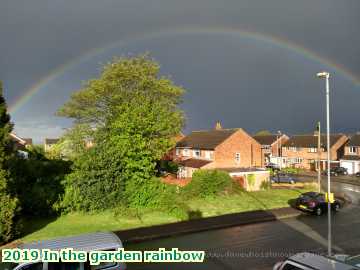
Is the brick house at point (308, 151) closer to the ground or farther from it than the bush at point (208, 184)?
farther from it

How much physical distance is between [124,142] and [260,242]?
40.9 feet

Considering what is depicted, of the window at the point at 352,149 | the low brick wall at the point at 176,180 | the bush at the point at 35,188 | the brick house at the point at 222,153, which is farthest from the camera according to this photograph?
the window at the point at 352,149

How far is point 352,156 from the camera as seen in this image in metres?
64.9

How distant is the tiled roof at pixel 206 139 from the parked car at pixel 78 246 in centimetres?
3981

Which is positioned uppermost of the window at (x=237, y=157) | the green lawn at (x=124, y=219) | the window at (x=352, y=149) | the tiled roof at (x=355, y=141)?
the tiled roof at (x=355, y=141)

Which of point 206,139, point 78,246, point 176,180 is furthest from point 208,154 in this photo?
point 78,246

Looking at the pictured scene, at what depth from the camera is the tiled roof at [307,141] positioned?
72494 millimetres

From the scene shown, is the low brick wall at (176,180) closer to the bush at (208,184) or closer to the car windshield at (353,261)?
the bush at (208,184)

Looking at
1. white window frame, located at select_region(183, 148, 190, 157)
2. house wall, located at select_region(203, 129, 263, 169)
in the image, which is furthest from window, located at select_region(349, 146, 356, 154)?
white window frame, located at select_region(183, 148, 190, 157)

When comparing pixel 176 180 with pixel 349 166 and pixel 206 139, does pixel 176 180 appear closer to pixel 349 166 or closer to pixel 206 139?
pixel 206 139

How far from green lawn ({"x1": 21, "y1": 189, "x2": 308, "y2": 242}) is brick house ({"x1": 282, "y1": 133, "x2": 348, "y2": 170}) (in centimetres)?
4422

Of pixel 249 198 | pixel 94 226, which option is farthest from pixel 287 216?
pixel 94 226

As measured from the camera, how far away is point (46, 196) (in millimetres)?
23234

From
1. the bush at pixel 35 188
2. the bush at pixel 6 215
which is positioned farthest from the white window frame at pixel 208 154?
the bush at pixel 6 215
